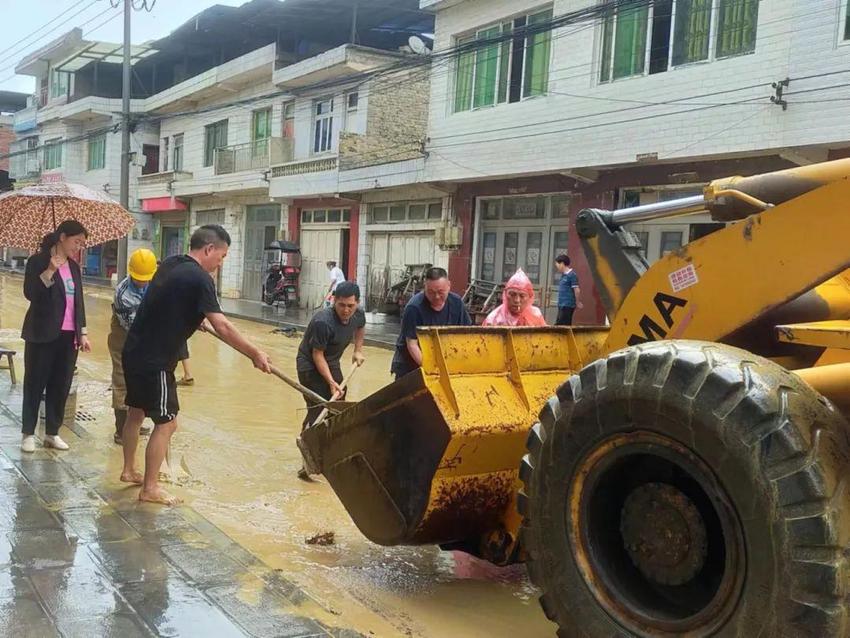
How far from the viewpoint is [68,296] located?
6746 millimetres

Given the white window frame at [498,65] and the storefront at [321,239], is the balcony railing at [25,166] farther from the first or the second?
the white window frame at [498,65]

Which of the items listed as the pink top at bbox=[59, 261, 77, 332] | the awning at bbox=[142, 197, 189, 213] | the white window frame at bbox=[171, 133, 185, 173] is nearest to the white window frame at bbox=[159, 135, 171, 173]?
the white window frame at bbox=[171, 133, 185, 173]

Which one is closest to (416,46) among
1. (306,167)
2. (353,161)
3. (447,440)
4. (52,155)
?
(353,161)

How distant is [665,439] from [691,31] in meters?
12.8

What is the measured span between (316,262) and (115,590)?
22.6 metres

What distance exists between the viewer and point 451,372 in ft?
13.4

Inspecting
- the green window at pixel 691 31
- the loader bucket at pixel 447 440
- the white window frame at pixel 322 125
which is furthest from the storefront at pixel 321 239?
the loader bucket at pixel 447 440

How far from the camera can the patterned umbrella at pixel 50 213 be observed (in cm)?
746

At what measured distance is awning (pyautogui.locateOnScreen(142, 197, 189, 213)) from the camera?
33156 mm

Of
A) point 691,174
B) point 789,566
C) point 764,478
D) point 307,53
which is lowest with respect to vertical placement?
point 789,566

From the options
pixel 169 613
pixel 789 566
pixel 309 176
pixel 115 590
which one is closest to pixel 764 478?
pixel 789 566

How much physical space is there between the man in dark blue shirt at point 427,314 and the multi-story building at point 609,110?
8253 millimetres

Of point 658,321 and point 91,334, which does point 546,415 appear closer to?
point 658,321

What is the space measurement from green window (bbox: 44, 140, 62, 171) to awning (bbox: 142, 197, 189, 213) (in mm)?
9436
